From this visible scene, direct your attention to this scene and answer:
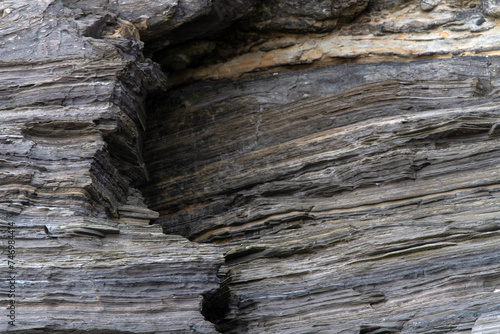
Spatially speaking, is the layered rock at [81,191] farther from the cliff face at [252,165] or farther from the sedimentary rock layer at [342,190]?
the sedimentary rock layer at [342,190]

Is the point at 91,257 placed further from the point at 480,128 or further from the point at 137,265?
the point at 480,128

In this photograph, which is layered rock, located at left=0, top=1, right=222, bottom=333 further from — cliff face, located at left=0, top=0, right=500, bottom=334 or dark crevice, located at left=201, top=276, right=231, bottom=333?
dark crevice, located at left=201, top=276, right=231, bottom=333

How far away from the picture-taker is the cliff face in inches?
378

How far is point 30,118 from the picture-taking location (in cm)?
1074

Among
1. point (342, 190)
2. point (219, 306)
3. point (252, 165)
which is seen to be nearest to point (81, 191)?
point (219, 306)

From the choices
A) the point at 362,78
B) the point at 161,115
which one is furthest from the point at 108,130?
the point at 362,78

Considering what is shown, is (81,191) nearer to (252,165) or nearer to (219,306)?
(219,306)

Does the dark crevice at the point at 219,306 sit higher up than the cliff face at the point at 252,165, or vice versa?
the cliff face at the point at 252,165

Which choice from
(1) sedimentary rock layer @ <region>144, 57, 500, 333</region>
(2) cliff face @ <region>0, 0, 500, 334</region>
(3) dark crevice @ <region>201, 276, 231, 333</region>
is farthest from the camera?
(3) dark crevice @ <region>201, 276, 231, 333</region>

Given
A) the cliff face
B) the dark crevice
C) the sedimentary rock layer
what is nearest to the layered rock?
the cliff face


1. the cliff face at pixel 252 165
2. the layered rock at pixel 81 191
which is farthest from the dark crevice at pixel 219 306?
the layered rock at pixel 81 191

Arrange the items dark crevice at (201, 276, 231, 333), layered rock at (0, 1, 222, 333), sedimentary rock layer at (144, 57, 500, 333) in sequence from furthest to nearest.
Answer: dark crevice at (201, 276, 231, 333), sedimentary rock layer at (144, 57, 500, 333), layered rock at (0, 1, 222, 333)

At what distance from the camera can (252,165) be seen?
13203 mm

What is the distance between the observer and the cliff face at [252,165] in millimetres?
9609
